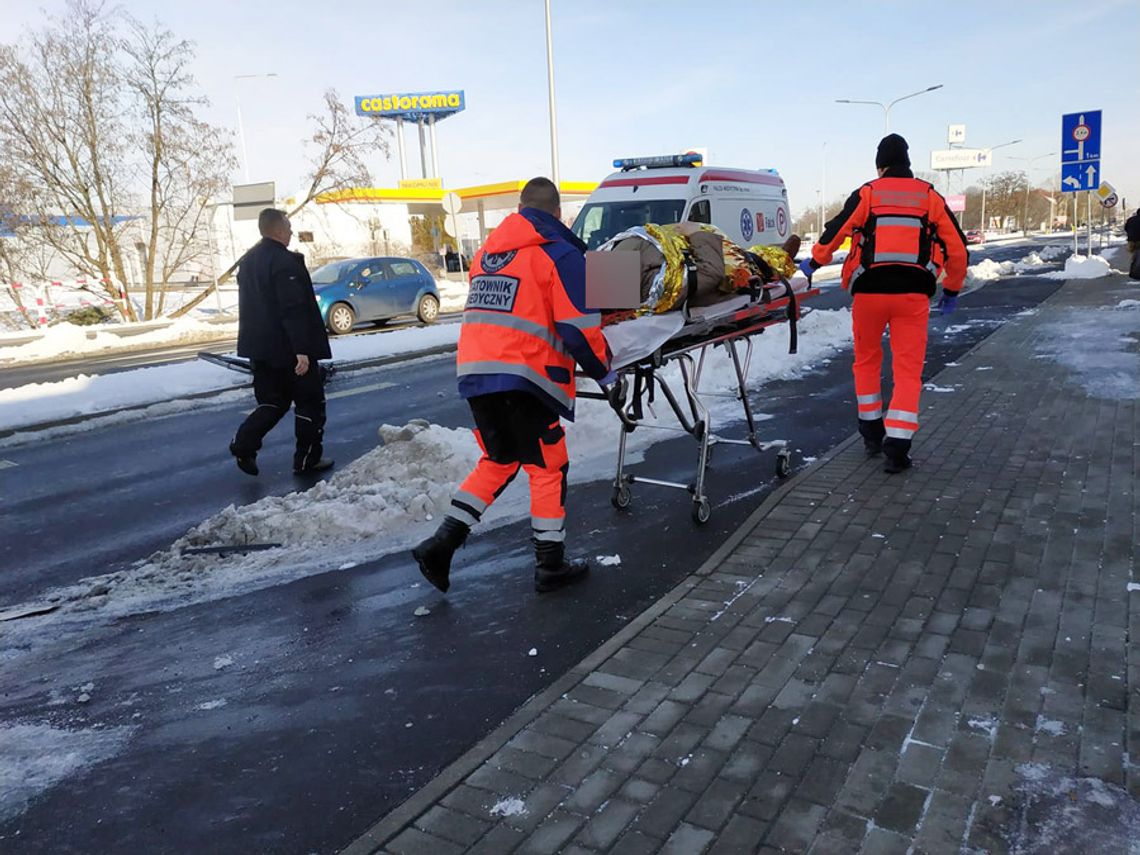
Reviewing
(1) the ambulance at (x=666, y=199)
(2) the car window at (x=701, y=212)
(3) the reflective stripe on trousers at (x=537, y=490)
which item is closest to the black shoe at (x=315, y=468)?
(3) the reflective stripe on trousers at (x=537, y=490)

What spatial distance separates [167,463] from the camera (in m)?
7.45

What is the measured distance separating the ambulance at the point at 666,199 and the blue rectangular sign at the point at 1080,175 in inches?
421

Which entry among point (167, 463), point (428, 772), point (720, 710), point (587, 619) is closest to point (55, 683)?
point (428, 772)

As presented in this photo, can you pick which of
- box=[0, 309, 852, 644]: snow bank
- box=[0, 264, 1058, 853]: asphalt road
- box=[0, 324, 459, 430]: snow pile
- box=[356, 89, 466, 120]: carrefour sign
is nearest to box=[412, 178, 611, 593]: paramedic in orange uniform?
box=[0, 264, 1058, 853]: asphalt road

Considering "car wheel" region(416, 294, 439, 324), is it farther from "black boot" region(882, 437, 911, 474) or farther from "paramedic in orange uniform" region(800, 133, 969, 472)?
"black boot" region(882, 437, 911, 474)

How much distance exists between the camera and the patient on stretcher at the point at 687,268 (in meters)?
4.69

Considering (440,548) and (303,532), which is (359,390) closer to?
(303,532)

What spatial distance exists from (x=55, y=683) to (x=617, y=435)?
4.64 meters

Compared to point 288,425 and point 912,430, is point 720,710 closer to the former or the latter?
point 912,430

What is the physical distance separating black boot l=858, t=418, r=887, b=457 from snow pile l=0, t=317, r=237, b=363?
16.3 meters

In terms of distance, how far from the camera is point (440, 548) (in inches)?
159

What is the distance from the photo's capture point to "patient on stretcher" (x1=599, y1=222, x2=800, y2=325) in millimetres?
4691

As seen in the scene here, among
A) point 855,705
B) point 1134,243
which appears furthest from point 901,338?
point 1134,243

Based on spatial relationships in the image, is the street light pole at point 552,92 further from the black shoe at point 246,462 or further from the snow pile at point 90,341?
the black shoe at point 246,462
